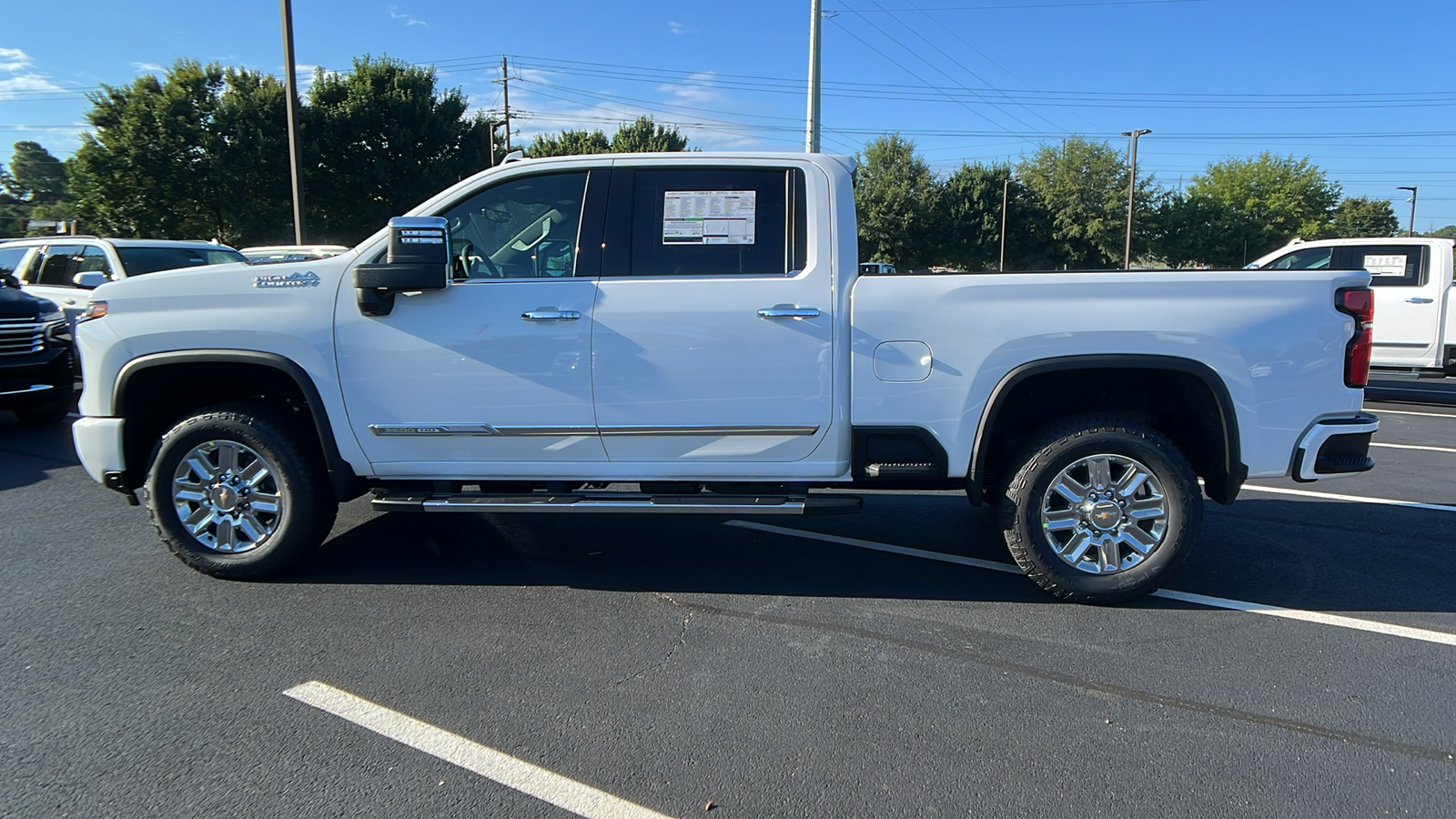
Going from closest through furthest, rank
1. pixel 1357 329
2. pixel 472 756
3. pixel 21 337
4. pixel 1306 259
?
pixel 472 756 < pixel 1357 329 < pixel 21 337 < pixel 1306 259

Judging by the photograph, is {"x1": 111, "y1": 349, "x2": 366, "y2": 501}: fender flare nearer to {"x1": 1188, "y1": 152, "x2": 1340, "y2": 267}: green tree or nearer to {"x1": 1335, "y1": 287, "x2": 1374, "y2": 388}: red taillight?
{"x1": 1335, "y1": 287, "x2": 1374, "y2": 388}: red taillight

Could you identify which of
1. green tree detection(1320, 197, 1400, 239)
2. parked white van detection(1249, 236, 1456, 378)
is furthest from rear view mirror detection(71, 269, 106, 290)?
green tree detection(1320, 197, 1400, 239)

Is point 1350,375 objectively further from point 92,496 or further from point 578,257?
point 92,496

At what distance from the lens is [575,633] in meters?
3.87

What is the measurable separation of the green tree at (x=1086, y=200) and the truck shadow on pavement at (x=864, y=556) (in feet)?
161

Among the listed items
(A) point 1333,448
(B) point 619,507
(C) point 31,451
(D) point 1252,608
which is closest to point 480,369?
(B) point 619,507

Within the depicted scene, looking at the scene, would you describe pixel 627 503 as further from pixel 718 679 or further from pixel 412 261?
pixel 412 261

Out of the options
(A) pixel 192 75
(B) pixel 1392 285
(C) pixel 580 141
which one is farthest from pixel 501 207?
(C) pixel 580 141

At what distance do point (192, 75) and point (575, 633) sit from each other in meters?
33.4

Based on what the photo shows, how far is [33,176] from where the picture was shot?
83.5 meters

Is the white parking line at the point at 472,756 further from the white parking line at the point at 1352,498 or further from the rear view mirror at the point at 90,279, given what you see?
the rear view mirror at the point at 90,279

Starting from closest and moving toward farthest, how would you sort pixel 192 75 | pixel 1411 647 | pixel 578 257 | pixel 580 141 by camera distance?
pixel 1411 647 → pixel 578 257 → pixel 192 75 → pixel 580 141

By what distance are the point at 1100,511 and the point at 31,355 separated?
9.55 m

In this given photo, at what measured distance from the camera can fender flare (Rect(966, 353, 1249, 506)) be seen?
3939 mm
